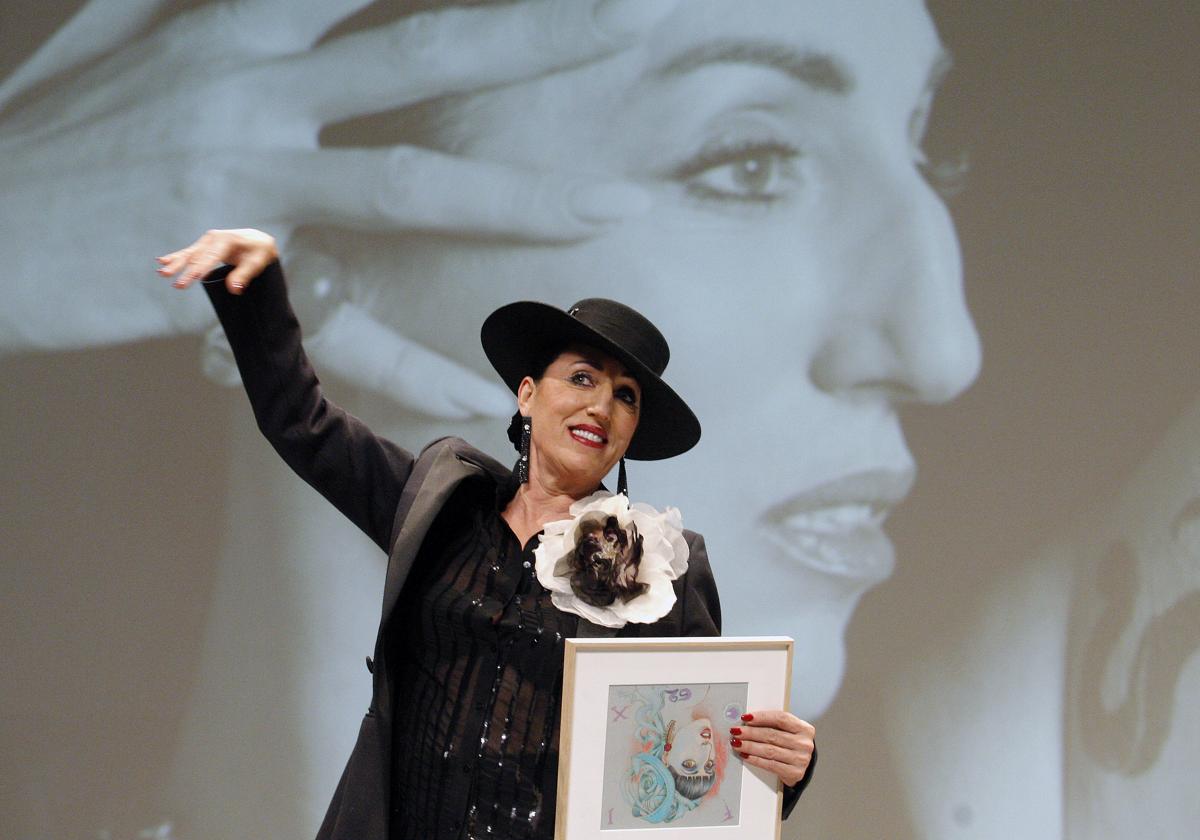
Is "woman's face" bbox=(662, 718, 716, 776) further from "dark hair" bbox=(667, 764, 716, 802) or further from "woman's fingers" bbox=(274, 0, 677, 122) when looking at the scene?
"woman's fingers" bbox=(274, 0, 677, 122)

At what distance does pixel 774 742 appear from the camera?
4.14 ft

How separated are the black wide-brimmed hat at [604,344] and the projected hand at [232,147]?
93 centimetres

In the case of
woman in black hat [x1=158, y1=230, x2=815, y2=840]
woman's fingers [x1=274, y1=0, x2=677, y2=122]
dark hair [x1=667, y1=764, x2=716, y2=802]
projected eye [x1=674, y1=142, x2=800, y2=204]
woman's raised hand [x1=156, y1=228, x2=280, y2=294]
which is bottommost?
dark hair [x1=667, y1=764, x2=716, y2=802]

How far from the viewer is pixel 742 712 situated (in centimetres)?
126

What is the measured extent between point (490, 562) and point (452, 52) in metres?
1.41

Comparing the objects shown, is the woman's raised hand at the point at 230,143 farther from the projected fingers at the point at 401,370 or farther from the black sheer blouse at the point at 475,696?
the black sheer blouse at the point at 475,696

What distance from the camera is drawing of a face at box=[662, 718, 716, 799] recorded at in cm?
124

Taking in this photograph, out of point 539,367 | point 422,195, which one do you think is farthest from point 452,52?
point 539,367

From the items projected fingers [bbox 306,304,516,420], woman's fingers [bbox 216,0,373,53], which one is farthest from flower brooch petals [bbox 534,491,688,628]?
woman's fingers [bbox 216,0,373,53]

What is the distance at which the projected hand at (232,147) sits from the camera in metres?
2.27

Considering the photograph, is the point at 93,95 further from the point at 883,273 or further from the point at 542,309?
the point at 883,273

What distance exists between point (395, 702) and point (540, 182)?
4.50 ft

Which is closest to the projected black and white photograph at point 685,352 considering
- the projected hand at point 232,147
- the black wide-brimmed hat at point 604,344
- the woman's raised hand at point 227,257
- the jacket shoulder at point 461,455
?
the projected hand at point 232,147

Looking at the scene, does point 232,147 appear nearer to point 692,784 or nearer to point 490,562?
point 490,562
